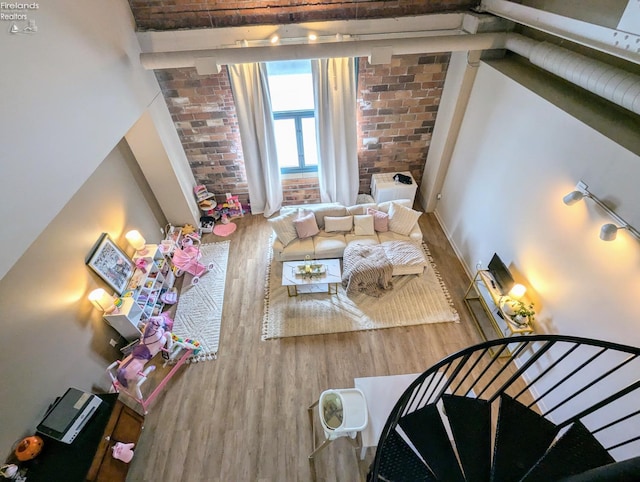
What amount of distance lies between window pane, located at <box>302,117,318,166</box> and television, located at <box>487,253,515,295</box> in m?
3.10

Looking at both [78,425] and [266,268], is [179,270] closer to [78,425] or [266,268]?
[266,268]

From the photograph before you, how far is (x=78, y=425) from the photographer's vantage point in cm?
260

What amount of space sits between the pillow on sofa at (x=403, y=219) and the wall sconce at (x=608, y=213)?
213 centimetres

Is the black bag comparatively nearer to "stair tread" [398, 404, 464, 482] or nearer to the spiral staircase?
the spiral staircase

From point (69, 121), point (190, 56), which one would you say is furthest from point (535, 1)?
point (69, 121)

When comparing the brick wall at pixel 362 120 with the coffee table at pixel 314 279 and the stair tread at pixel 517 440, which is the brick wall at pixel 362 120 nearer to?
the coffee table at pixel 314 279

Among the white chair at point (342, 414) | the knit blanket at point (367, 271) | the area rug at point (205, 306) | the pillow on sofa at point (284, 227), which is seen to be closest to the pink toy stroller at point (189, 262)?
the area rug at point (205, 306)

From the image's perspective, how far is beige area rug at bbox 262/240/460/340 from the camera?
4.02 meters

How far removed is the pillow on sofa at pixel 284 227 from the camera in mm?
4590

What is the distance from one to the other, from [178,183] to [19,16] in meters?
2.60

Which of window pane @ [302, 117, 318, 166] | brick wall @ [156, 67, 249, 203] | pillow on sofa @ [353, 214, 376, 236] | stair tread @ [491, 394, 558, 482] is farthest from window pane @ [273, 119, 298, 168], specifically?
stair tread @ [491, 394, 558, 482]

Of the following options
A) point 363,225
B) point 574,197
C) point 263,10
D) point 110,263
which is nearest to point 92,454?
point 110,263

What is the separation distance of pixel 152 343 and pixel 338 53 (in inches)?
154

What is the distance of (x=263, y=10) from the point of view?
12.6 ft
